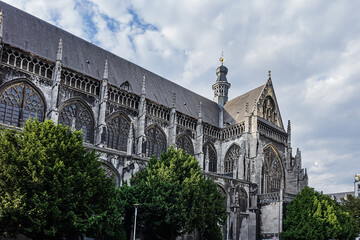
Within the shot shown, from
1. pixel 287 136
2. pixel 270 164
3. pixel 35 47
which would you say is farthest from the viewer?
pixel 287 136

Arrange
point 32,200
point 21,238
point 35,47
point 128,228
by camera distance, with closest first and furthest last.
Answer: point 32,200 < point 21,238 < point 128,228 < point 35,47

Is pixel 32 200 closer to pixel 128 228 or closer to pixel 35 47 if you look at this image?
pixel 128 228

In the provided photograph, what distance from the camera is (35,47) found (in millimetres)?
31562

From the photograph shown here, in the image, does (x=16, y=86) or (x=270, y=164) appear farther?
(x=270, y=164)

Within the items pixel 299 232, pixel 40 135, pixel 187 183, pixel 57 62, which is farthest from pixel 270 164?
pixel 40 135

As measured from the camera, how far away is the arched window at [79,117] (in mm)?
31391

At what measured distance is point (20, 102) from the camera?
2867 cm

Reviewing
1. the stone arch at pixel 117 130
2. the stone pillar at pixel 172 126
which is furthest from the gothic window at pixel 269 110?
the stone arch at pixel 117 130

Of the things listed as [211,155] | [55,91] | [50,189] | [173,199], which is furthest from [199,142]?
[50,189]

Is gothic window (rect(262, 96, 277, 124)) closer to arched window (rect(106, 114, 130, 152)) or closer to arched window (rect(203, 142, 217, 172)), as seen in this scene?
arched window (rect(203, 142, 217, 172))

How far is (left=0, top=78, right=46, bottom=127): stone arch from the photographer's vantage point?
27816mm

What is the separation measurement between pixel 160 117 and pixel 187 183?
1371cm

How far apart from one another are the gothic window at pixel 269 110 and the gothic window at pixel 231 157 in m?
6.28

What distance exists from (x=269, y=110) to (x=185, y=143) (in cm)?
1374
